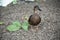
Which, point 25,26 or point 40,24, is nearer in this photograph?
point 25,26

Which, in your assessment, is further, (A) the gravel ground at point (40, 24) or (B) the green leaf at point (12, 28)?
(B) the green leaf at point (12, 28)

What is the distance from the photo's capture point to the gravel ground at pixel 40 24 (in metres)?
2.80

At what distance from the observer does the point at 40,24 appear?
325 cm

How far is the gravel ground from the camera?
2797mm

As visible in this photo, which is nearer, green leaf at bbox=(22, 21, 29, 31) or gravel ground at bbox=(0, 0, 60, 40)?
gravel ground at bbox=(0, 0, 60, 40)

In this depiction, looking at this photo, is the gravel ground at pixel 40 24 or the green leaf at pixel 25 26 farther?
the green leaf at pixel 25 26

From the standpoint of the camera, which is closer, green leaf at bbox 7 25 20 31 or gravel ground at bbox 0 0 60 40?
gravel ground at bbox 0 0 60 40

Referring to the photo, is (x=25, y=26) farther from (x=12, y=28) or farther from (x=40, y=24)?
(x=40, y=24)

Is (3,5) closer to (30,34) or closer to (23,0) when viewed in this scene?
(23,0)

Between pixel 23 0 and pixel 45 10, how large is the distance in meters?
1.05

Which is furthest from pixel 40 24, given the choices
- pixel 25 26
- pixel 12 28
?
pixel 12 28

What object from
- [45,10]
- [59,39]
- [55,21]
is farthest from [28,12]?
[59,39]

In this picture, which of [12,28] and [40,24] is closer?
[12,28]

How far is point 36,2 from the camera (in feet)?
15.5
